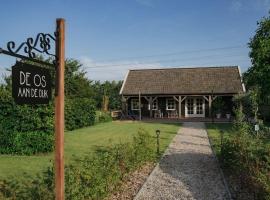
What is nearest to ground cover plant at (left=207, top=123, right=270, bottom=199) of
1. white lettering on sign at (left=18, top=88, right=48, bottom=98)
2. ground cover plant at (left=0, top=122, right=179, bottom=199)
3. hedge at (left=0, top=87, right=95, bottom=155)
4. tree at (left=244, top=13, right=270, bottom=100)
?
ground cover plant at (left=0, top=122, right=179, bottom=199)

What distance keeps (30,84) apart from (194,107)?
33958 mm

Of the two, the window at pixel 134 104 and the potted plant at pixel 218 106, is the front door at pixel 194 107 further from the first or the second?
the window at pixel 134 104

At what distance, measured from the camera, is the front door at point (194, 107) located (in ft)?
122

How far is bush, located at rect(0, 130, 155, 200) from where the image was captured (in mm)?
6461

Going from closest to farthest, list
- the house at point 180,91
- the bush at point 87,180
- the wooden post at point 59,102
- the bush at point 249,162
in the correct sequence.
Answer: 1. the wooden post at point 59,102
2. the bush at point 87,180
3. the bush at point 249,162
4. the house at point 180,91

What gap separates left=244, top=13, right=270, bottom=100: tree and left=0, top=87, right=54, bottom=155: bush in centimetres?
1413

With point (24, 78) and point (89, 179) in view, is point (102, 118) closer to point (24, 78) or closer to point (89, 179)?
point (89, 179)

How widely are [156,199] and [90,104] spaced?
21.4 metres

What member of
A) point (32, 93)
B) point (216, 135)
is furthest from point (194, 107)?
point (32, 93)

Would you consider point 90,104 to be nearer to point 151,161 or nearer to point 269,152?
point 151,161

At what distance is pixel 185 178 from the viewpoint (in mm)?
9883

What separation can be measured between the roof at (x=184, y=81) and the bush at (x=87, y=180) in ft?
84.3

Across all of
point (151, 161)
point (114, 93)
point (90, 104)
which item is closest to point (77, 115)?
point (90, 104)

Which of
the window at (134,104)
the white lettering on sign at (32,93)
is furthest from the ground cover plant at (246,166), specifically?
the window at (134,104)
